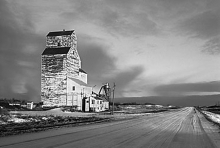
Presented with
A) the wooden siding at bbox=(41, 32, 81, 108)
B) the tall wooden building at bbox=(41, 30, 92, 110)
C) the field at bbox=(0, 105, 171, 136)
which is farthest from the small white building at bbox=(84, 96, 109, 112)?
the field at bbox=(0, 105, 171, 136)

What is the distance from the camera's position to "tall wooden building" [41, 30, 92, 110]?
164 feet

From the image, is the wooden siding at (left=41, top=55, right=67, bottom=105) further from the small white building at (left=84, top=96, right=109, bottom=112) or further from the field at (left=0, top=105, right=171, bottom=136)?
the small white building at (left=84, top=96, right=109, bottom=112)

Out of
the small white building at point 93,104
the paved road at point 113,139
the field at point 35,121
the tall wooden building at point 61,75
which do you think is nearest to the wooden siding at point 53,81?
the tall wooden building at point 61,75

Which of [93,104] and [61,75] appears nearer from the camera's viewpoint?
[61,75]

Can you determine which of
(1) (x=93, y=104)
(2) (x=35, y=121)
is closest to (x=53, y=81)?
(1) (x=93, y=104)

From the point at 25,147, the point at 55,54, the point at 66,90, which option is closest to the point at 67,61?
the point at 55,54

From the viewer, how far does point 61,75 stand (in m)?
50.3

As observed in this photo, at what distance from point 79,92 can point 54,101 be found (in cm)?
564

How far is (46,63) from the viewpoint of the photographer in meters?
51.8

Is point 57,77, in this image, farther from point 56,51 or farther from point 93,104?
Result: point 93,104

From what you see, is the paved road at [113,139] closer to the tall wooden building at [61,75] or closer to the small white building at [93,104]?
the tall wooden building at [61,75]

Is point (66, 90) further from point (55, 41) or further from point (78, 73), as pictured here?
point (55, 41)

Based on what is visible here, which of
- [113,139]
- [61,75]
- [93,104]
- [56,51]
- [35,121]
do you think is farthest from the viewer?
[93,104]

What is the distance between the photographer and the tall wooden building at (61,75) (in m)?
49.9
